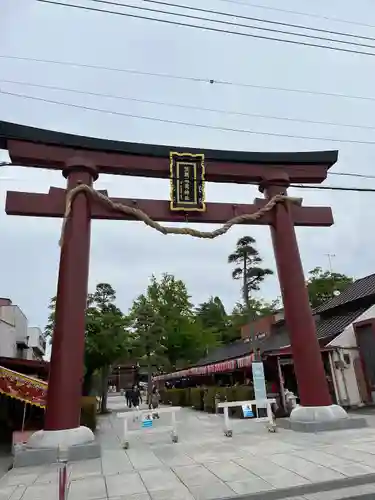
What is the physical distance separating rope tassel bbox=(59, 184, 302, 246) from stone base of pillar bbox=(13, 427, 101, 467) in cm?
484

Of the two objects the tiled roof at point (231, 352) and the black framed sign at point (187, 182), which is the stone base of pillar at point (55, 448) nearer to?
the black framed sign at point (187, 182)

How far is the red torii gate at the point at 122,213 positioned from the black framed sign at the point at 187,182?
234 mm

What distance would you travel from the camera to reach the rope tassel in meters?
11.1

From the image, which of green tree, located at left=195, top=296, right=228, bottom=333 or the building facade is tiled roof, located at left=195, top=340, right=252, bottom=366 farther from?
green tree, located at left=195, top=296, right=228, bottom=333

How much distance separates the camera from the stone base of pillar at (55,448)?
8594mm

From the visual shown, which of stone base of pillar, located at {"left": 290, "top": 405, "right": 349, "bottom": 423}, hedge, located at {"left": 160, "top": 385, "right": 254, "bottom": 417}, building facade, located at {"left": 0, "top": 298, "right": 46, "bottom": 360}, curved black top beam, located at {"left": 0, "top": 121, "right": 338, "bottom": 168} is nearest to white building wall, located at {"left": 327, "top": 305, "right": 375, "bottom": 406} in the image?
hedge, located at {"left": 160, "top": 385, "right": 254, "bottom": 417}

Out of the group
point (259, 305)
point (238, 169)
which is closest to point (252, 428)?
point (238, 169)

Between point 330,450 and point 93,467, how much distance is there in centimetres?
487

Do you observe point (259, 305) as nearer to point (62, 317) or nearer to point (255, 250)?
point (255, 250)

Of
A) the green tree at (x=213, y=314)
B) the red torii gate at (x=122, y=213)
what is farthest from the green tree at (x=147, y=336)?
the green tree at (x=213, y=314)

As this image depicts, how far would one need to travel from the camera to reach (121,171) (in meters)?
12.3

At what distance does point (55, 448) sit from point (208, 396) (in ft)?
44.7

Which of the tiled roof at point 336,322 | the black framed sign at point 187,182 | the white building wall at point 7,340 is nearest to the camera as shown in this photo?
the black framed sign at point 187,182

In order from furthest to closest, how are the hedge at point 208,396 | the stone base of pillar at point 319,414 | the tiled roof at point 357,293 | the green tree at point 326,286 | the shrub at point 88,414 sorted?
the green tree at point 326,286, the tiled roof at point 357,293, the hedge at point 208,396, the shrub at point 88,414, the stone base of pillar at point 319,414
